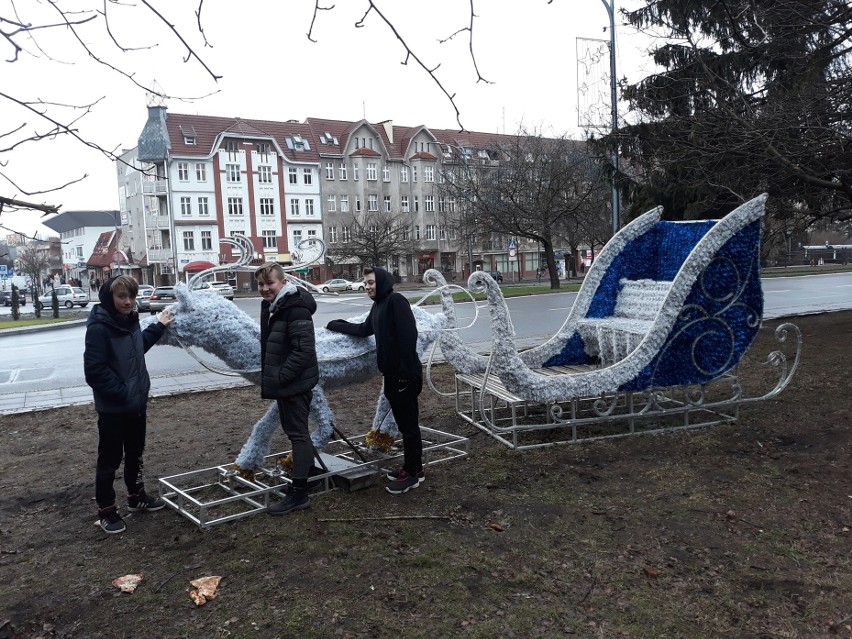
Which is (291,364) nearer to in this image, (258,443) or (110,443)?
(258,443)

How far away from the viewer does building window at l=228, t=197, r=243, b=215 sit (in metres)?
46.4

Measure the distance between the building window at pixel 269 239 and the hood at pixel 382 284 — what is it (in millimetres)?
44828

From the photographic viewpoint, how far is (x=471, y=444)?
602 cm

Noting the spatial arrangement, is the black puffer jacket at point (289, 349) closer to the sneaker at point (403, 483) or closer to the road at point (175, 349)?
the sneaker at point (403, 483)

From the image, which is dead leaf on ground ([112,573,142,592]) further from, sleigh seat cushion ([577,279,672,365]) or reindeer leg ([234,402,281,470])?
sleigh seat cushion ([577,279,672,365])

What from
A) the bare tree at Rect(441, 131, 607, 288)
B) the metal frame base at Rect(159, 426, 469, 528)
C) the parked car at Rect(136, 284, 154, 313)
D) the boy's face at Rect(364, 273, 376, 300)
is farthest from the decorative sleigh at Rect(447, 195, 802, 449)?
the parked car at Rect(136, 284, 154, 313)

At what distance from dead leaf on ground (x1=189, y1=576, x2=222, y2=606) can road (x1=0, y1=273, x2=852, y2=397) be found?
7912 millimetres

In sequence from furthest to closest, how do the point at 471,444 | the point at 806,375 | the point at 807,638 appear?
the point at 806,375 → the point at 471,444 → the point at 807,638

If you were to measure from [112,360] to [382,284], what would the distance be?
1844 mm

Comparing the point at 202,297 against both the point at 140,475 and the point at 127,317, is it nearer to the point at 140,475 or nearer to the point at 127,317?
the point at 127,317

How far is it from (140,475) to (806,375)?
7251 mm

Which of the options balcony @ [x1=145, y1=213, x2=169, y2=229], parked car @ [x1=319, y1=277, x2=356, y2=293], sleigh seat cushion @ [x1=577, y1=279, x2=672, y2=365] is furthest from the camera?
balcony @ [x1=145, y1=213, x2=169, y2=229]

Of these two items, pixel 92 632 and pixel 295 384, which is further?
pixel 295 384

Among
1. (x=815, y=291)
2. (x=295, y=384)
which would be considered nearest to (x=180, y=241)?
(x=815, y=291)
